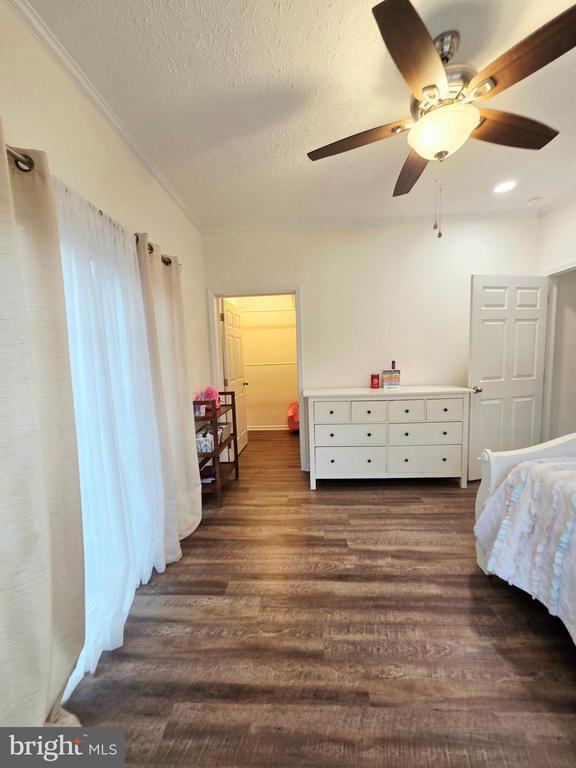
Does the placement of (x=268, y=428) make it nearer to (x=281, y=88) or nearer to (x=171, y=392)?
(x=171, y=392)

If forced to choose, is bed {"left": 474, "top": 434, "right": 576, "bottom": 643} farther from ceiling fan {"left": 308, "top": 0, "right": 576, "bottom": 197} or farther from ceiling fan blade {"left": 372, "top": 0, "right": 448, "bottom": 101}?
ceiling fan blade {"left": 372, "top": 0, "right": 448, "bottom": 101}

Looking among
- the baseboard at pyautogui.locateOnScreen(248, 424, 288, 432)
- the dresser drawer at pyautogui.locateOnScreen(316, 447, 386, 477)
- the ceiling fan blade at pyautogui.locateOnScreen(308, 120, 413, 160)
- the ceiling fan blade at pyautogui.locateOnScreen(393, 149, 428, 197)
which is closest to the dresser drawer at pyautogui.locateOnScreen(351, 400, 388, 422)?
the dresser drawer at pyautogui.locateOnScreen(316, 447, 386, 477)

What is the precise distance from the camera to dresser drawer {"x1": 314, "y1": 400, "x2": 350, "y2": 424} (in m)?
2.68

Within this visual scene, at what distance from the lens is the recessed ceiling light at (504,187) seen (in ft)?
7.73

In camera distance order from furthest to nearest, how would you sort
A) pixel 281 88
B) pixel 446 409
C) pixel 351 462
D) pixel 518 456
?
pixel 351 462 < pixel 446 409 < pixel 518 456 < pixel 281 88

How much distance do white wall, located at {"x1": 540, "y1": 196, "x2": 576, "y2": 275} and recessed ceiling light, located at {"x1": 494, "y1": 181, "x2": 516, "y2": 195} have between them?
0.63 m

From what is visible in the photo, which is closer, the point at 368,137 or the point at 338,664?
the point at 338,664

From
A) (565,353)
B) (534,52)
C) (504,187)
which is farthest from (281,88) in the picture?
(565,353)

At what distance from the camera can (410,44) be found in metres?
0.98

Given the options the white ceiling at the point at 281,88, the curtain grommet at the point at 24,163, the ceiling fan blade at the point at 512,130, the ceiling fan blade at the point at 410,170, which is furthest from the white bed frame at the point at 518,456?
the curtain grommet at the point at 24,163

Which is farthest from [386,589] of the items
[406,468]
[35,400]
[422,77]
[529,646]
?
[422,77]

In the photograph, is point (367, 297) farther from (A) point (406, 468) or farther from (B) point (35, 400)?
(B) point (35, 400)

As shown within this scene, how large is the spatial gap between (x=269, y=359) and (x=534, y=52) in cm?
422

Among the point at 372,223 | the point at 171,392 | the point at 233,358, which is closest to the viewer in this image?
the point at 171,392
